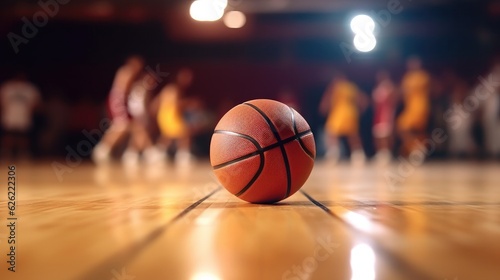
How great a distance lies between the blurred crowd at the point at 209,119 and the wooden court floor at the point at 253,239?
462 cm

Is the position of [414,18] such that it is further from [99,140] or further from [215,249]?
[215,249]

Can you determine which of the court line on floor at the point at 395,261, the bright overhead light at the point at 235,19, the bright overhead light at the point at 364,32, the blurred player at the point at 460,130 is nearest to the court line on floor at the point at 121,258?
the court line on floor at the point at 395,261

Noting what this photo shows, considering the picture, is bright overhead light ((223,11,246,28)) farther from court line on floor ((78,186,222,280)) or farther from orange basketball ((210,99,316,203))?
court line on floor ((78,186,222,280))

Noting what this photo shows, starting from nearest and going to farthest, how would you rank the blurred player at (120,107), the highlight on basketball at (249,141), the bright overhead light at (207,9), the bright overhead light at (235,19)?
the highlight on basketball at (249,141) → the blurred player at (120,107) → the bright overhead light at (207,9) → the bright overhead light at (235,19)

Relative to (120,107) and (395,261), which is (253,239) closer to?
(395,261)

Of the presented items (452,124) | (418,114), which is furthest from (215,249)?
(452,124)

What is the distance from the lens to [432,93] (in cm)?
1106

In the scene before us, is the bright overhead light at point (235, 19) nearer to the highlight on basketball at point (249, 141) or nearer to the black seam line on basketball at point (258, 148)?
the highlight on basketball at point (249, 141)

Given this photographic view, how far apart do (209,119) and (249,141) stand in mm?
10095

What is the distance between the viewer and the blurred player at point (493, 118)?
31.6 feet

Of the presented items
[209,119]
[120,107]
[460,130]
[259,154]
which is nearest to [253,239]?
[259,154]

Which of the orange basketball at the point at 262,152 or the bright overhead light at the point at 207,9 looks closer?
the orange basketball at the point at 262,152

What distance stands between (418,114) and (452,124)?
3478 millimetres

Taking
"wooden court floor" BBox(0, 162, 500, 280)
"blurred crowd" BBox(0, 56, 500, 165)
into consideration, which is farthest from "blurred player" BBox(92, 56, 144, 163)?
"wooden court floor" BBox(0, 162, 500, 280)
